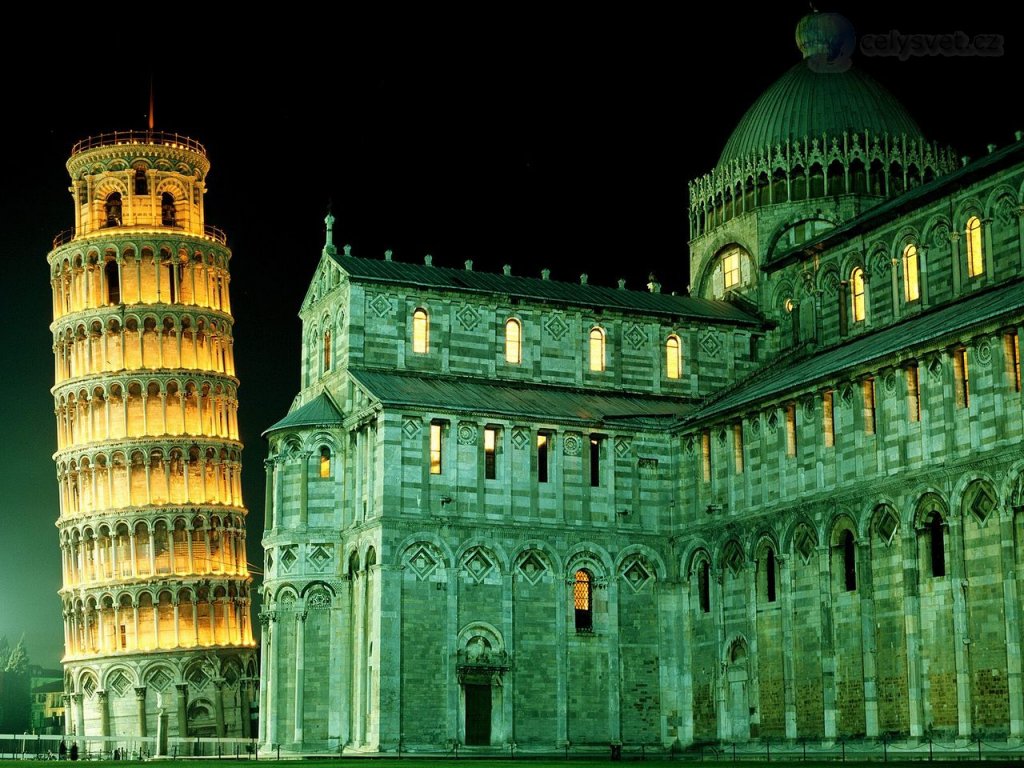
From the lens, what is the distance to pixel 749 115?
310 feet

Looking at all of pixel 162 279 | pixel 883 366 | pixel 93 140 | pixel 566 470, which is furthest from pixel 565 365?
pixel 93 140

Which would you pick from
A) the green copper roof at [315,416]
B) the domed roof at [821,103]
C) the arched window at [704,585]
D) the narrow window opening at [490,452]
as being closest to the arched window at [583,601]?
the arched window at [704,585]

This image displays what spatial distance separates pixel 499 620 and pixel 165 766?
54.5 ft

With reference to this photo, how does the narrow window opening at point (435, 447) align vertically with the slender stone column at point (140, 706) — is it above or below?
above

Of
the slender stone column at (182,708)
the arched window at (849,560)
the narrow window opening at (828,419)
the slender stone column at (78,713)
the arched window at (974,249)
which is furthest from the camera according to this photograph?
the slender stone column at (78,713)

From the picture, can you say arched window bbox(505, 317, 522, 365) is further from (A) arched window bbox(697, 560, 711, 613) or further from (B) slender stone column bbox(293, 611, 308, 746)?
(B) slender stone column bbox(293, 611, 308, 746)

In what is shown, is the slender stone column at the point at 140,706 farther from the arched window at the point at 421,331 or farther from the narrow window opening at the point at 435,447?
the narrow window opening at the point at 435,447

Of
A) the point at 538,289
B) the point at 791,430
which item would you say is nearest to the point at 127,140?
the point at 538,289

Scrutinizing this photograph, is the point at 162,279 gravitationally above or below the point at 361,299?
above

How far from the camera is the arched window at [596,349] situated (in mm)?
85688

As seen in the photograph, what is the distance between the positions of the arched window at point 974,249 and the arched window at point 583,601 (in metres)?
21.0

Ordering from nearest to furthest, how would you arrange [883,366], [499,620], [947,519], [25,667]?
[947,519] < [883,366] < [499,620] < [25,667]

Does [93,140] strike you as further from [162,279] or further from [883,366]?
[883,366]

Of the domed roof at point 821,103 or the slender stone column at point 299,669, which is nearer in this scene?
the slender stone column at point 299,669
